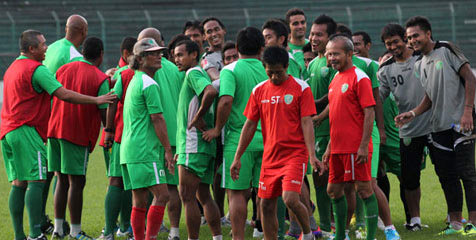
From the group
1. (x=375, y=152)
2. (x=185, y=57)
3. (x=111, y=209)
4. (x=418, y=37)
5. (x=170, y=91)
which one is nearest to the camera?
(x=375, y=152)

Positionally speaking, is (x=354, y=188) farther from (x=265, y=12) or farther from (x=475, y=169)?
(x=265, y=12)

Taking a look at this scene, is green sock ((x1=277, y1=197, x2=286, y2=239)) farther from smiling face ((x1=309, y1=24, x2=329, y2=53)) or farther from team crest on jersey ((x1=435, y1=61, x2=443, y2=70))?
team crest on jersey ((x1=435, y1=61, x2=443, y2=70))

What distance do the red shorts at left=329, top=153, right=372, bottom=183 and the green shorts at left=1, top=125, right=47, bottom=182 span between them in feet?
9.67

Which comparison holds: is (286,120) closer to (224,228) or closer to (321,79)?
(321,79)

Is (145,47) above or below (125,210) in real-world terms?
above

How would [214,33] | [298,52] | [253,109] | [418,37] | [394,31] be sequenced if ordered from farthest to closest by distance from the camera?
[214,33] < [298,52] < [394,31] < [418,37] < [253,109]

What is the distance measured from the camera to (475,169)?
25.1 ft

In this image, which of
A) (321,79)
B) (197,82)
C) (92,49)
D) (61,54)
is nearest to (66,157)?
(92,49)

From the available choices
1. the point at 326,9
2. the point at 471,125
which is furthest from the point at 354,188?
A: the point at 326,9

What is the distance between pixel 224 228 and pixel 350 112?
8.94 ft

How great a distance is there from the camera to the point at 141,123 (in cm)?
646

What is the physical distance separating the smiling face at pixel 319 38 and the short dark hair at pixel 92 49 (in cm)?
239

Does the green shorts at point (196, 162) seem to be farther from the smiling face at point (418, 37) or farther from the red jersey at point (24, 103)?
the smiling face at point (418, 37)

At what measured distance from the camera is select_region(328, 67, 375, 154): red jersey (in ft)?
21.1
